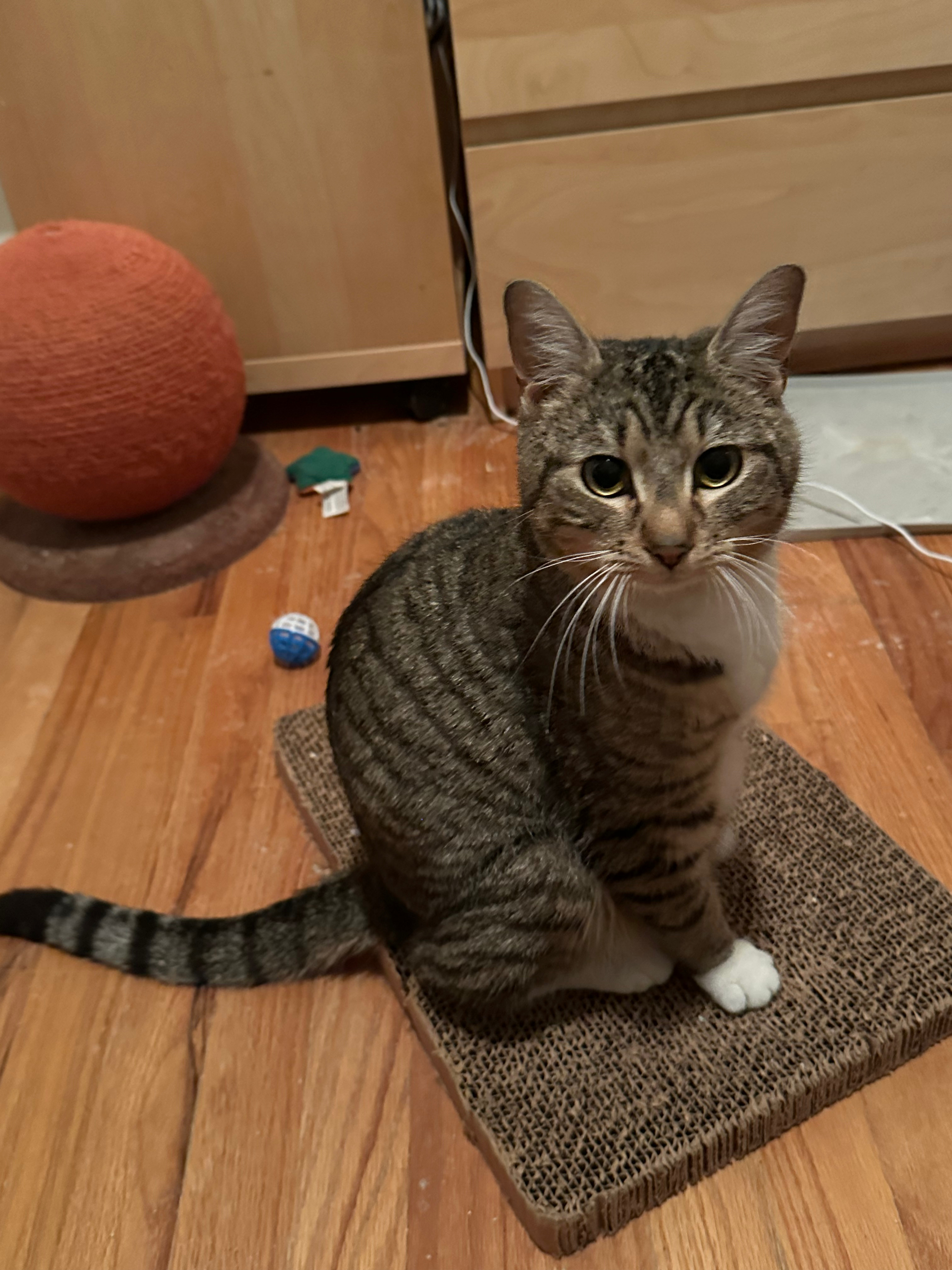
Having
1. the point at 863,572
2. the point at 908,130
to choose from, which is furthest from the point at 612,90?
the point at 863,572

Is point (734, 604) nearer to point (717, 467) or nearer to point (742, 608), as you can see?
point (742, 608)

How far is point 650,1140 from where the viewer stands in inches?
38.3

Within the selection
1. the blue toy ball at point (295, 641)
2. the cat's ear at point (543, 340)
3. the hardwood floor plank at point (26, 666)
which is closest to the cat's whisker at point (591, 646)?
the cat's ear at point (543, 340)

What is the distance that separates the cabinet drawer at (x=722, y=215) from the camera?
1.77 meters

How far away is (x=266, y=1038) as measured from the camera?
115 centimetres

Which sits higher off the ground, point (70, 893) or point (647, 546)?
point (647, 546)

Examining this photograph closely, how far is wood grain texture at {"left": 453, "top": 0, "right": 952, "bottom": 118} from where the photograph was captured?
1.60 meters

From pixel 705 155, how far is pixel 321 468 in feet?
3.19

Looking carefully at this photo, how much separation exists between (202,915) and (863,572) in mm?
1236

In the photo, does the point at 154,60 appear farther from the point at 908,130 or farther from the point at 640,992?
the point at 640,992

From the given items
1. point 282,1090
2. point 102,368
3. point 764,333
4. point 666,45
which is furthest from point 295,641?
point 666,45

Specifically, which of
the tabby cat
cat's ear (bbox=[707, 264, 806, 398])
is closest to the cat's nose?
the tabby cat

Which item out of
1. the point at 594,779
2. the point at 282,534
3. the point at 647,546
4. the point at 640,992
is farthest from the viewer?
the point at 282,534

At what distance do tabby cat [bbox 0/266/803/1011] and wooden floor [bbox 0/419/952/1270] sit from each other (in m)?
0.13
